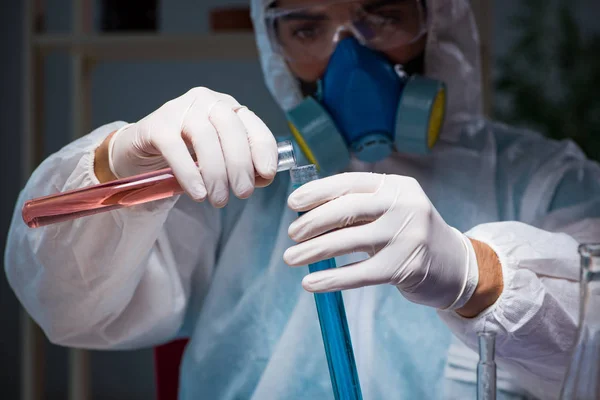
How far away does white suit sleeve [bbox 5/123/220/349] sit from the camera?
0.88 metres

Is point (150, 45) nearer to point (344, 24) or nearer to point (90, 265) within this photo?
point (344, 24)

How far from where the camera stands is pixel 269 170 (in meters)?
0.75

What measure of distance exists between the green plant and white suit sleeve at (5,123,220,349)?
4.78 feet

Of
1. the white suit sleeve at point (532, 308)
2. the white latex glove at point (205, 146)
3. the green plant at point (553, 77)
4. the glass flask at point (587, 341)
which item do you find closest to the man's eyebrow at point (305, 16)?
the white latex glove at point (205, 146)

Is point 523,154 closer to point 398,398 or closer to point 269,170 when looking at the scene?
point 398,398

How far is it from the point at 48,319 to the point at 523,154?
912mm

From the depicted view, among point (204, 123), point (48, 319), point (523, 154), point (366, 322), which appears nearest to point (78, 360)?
point (48, 319)

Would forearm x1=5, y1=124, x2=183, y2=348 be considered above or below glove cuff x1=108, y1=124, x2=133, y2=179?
below

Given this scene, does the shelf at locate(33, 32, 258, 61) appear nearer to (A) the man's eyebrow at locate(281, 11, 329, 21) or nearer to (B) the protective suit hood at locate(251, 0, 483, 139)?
(B) the protective suit hood at locate(251, 0, 483, 139)

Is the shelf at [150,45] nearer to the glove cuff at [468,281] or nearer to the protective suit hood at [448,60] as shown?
the protective suit hood at [448,60]

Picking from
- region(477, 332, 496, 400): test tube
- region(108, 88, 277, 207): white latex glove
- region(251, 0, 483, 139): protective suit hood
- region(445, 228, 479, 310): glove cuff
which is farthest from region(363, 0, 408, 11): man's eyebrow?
region(477, 332, 496, 400): test tube

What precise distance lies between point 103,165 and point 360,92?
463 mm

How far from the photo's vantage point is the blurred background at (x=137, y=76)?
1672mm

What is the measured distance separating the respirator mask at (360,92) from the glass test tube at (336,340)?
39 centimetres
